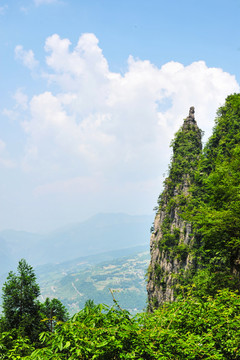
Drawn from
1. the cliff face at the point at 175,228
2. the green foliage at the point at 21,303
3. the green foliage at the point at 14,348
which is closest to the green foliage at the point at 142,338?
the green foliage at the point at 14,348

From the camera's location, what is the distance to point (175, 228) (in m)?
49.6

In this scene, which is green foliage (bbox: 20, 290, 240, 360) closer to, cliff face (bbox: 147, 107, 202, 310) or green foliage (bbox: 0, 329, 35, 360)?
green foliage (bbox: 0, 329, 35, 360)

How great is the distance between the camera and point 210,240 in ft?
57.1

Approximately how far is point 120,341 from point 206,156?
1790 inches

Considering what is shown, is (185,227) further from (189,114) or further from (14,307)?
(14,307)

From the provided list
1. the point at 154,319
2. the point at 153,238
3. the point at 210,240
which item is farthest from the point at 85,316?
the point at 153,238

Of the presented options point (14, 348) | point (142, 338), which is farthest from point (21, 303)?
point (142, 338)

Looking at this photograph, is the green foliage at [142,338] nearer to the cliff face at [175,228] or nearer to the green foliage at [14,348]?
the green foliage at [14,348]

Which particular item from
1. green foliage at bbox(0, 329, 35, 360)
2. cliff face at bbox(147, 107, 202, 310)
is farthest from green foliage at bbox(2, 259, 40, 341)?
cliff face at bbox(147, 107, 202, 310)

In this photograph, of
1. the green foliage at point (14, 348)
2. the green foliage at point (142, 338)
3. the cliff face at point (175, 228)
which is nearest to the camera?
the green foliage at point (142, 338)

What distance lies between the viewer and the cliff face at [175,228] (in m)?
45.6

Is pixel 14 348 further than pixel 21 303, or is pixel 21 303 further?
pixel 21 303

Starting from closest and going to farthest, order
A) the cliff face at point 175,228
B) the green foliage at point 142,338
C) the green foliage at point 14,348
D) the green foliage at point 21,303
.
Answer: the green foliage at point 142,338 < the green foliage at point 14,348 < the green foliage at point 21,303 < the cliff face at point 175,228

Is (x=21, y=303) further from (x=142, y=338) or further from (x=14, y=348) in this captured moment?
(x=142, y=338)
